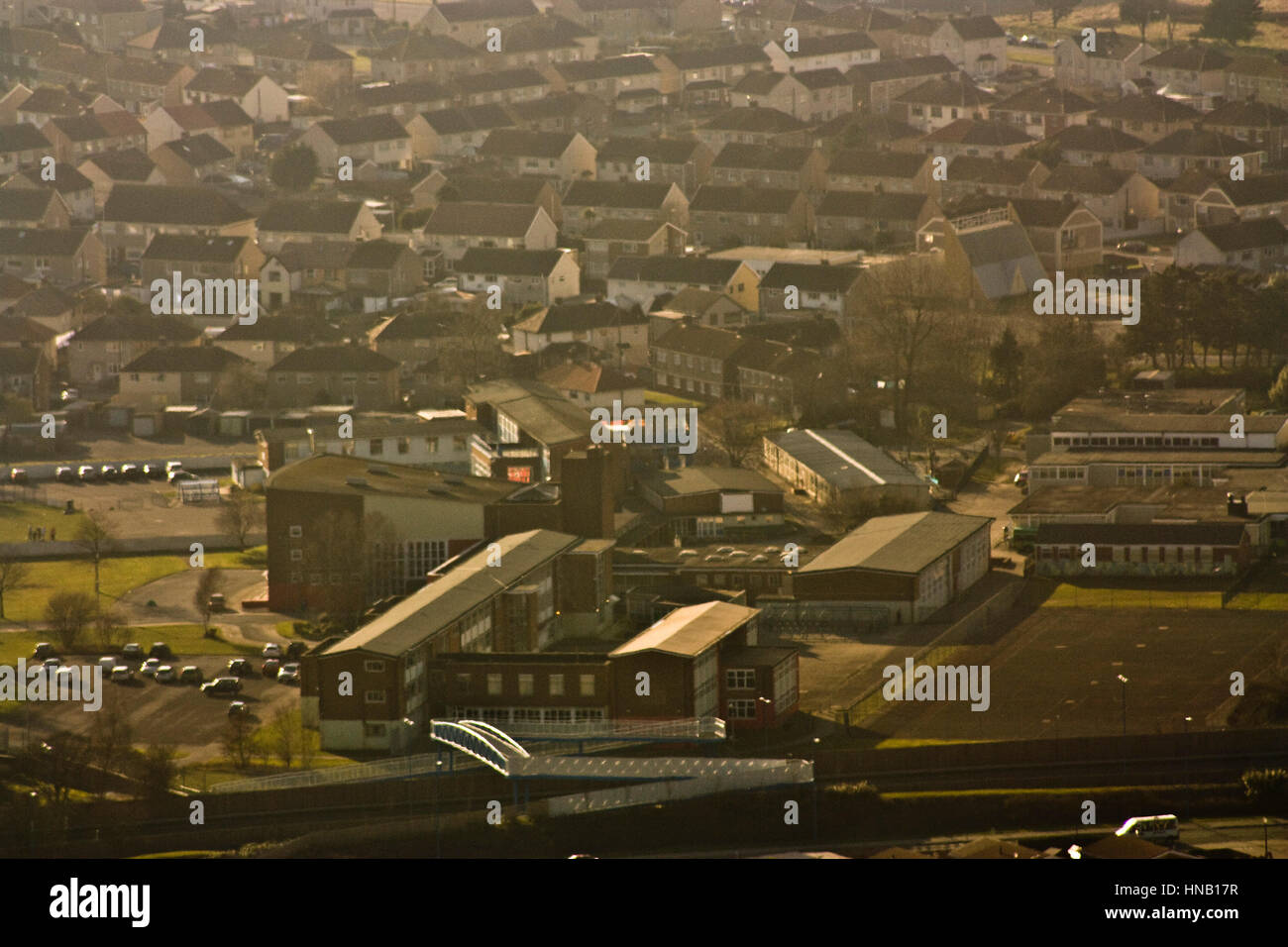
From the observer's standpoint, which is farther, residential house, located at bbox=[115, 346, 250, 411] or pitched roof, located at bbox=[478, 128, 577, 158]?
pitched roof, located at bbox=[478, 128, 577, 158]

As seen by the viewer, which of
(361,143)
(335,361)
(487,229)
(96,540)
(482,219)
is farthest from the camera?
(361,143)

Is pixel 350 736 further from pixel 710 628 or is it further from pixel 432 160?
pixel 432 160

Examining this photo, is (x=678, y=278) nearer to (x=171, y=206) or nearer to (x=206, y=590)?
(x=171, y=206)

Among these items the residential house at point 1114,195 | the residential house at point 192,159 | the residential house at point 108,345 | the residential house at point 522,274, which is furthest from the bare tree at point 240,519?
the residential house at point 192,159

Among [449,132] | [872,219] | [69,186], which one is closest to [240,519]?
[872,219]

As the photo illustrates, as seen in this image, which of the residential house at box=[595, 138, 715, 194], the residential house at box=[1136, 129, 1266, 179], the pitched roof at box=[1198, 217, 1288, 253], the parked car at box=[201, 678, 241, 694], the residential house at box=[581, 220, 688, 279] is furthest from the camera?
the residential house at box=[595, 138, 715, 194]

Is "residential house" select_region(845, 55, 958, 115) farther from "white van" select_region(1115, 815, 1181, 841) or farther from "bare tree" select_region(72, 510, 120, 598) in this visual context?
"white van" select_region(1115, 815, 1181, 841)

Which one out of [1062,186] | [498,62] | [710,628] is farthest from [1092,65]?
[710,628]

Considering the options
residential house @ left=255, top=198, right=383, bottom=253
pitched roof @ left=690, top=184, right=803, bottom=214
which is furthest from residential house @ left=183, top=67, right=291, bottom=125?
pitched roof @ left=690, top=184, right=803, bottom=214
